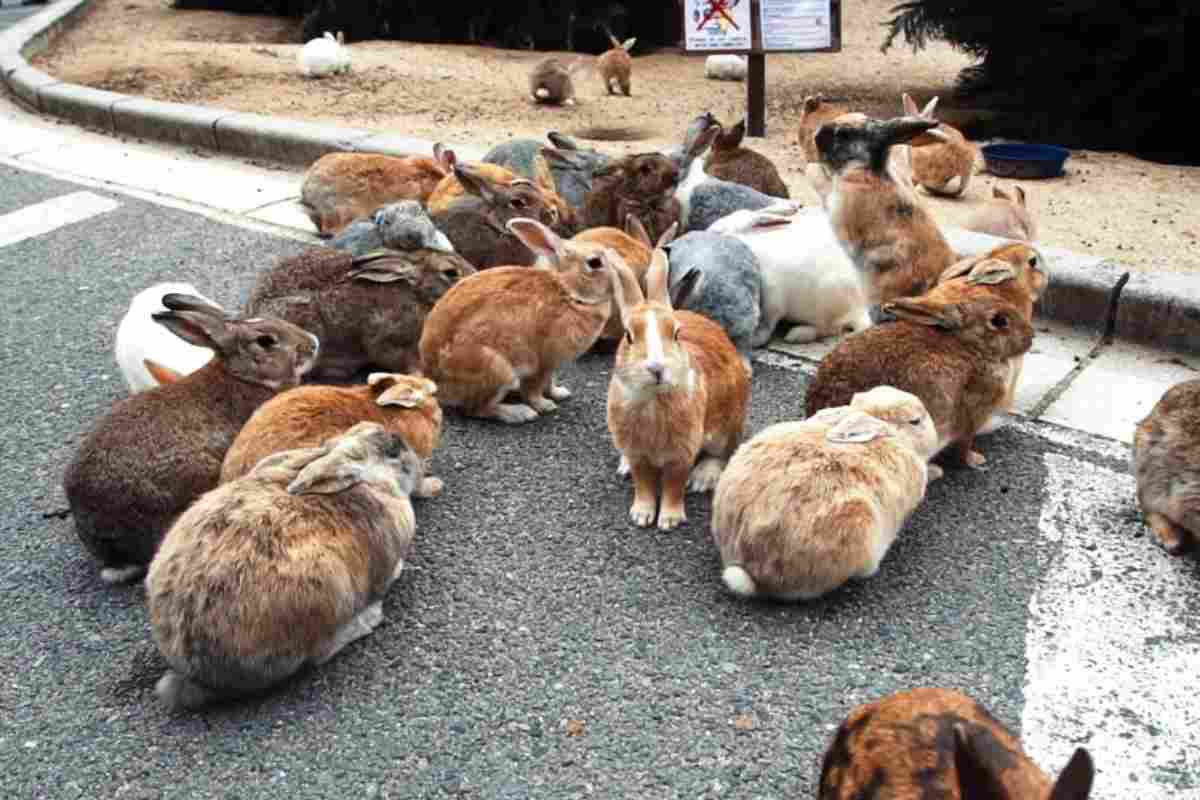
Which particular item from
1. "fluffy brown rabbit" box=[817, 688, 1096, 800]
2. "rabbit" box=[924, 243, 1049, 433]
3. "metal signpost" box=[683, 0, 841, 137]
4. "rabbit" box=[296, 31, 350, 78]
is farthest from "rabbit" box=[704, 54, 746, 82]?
"fluffy brown rabbit" box=[817, 688, 1096, 800]

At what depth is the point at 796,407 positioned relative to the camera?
472 centimetres

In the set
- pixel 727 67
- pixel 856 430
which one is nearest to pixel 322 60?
pixel 727 67

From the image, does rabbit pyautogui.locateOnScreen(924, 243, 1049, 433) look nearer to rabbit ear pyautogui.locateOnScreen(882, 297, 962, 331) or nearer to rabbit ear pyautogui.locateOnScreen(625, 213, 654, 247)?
rabbit ear pyautogui.locateOnScreen(882, 297, 962, 331)

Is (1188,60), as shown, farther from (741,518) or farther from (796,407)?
(741,518)

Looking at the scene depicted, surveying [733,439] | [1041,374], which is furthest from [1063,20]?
[733,439]

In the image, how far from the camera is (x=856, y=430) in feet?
11.7

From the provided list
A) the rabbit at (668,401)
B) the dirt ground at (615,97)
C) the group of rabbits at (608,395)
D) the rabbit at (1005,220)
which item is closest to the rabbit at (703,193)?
the group of rabbits at (608,395)

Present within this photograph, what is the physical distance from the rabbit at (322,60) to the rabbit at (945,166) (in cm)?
602

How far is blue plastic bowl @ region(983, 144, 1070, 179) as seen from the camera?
7.44 meters

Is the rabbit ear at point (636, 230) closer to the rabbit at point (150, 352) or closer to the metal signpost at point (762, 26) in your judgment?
the rabbit at point (150, 352)

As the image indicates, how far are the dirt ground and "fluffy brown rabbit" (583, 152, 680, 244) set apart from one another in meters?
1.43

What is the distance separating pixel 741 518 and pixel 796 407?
4.59ft

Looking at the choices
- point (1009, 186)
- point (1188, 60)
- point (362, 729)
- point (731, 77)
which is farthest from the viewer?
point (731, 77)

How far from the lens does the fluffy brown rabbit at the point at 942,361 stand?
3998mm
